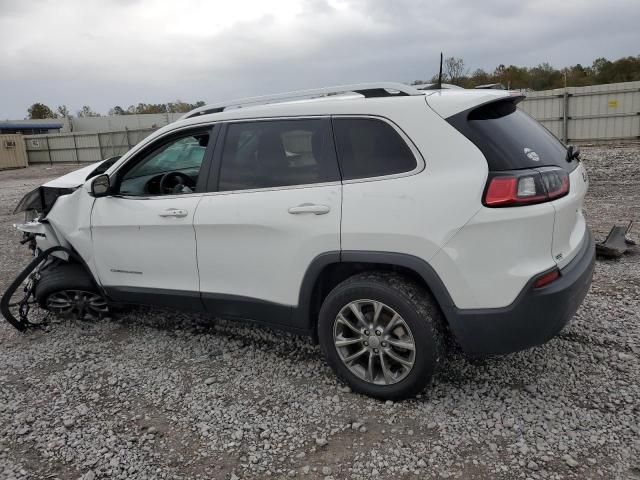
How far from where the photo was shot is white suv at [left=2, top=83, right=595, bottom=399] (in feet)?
8.70

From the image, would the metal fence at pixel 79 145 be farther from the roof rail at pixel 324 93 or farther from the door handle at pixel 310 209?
the door handle at pixel 310 209

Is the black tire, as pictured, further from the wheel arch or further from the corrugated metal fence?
the corrugated metal fence

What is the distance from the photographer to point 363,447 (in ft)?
8.98

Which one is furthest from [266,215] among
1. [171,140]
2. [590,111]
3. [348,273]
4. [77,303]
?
[590,111]

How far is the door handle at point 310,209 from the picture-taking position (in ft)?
9.88

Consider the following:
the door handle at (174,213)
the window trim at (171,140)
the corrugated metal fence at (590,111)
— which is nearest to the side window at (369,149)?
the window trim at (171,140)

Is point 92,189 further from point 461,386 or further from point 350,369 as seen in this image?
point 461,386

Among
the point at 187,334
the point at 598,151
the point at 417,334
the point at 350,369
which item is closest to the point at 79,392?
the point at 187,334

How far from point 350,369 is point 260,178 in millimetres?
1322

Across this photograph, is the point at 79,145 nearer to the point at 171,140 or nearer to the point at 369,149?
the point at 171,140

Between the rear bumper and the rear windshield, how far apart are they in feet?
1.99

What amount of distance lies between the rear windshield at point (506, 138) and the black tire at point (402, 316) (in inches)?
31.8

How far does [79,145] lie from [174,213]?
32221 millimetres

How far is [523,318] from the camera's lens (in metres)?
2.66
